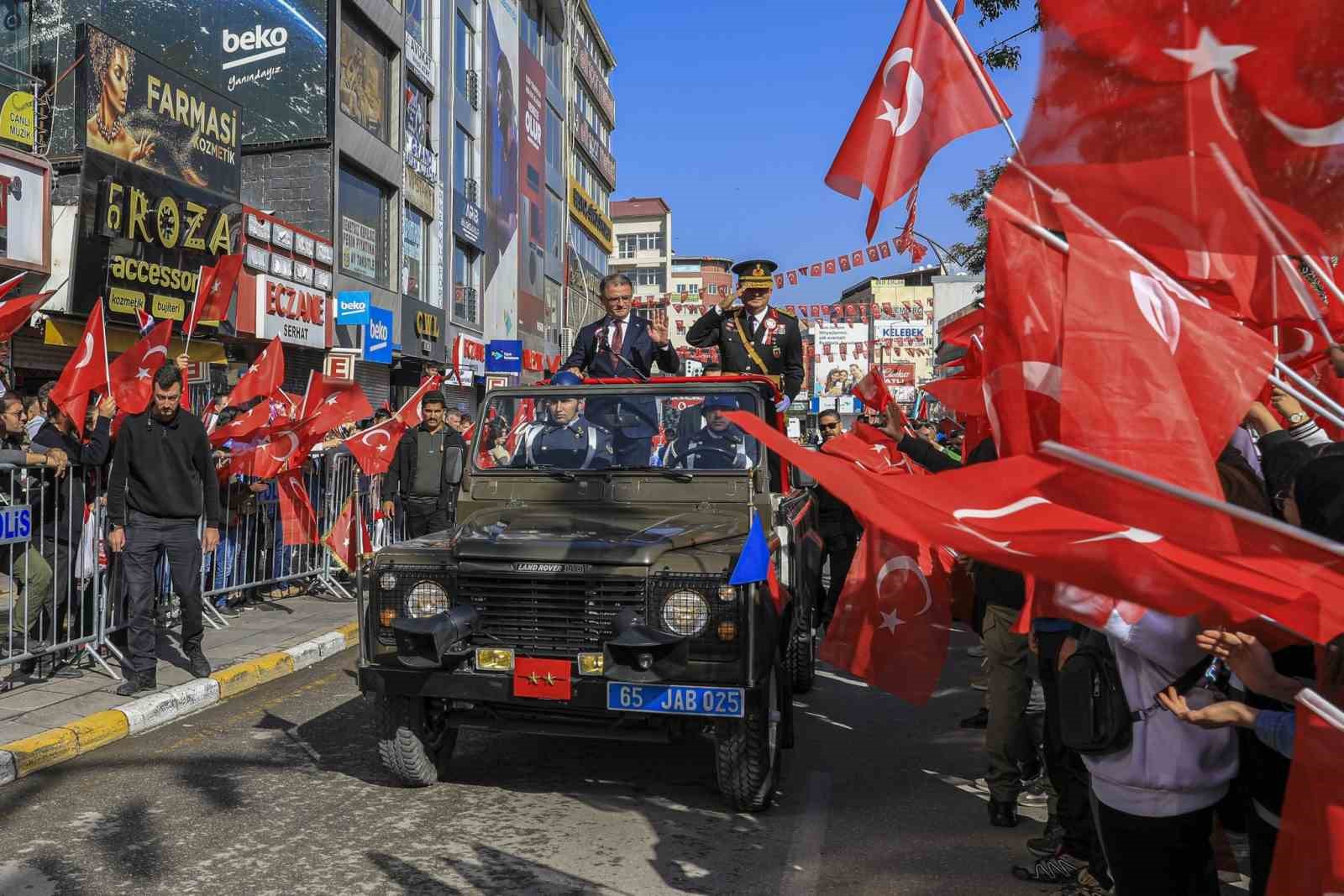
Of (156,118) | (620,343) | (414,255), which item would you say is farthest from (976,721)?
(414,255)

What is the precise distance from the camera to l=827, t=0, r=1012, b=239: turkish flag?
165 inches

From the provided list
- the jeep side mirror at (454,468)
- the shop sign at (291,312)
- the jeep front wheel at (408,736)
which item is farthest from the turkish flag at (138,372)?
the shop sign at (291,312)

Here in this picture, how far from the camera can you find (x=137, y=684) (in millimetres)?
7051

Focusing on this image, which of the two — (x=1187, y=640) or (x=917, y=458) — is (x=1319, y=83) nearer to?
(x=1187, y=640)

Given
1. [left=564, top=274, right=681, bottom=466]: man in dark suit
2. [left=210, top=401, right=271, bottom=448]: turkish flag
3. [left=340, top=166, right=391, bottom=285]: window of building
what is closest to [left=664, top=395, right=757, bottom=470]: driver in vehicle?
[left=564, top=274, right=681, bottom=466]: man in dark suit

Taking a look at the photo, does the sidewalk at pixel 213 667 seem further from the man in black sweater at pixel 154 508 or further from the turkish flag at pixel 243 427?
the turkish flag at pixel 243 427

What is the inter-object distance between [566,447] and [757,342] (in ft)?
7.16

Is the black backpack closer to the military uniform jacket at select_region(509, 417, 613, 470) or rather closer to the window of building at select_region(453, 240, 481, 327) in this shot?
the military uniform jacket at select_region(509, 417, 613, 470)

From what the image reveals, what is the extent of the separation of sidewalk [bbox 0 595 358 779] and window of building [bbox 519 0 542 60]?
32.5m

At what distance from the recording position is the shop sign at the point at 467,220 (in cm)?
2980

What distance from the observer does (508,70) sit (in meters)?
35.9

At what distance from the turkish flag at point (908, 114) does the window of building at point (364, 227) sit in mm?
19333

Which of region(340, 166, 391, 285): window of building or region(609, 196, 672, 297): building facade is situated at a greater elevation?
region(609, 196, 672, 297): building facade

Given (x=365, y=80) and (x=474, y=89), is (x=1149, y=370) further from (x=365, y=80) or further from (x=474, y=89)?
(x=474, y=89)
